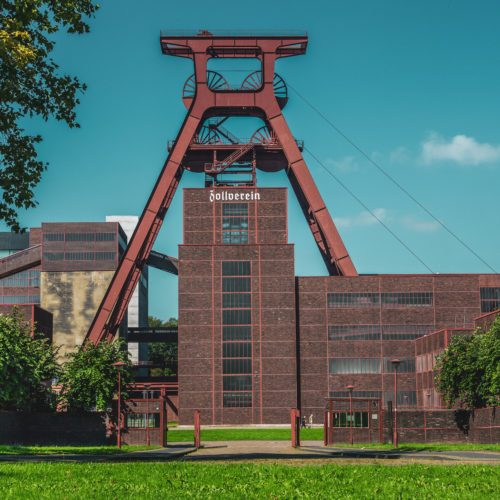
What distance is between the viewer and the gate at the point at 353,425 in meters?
52.6

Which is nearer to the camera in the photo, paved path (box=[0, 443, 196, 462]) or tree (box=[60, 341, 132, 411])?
paved path (box=[0, 443, 196, 462])

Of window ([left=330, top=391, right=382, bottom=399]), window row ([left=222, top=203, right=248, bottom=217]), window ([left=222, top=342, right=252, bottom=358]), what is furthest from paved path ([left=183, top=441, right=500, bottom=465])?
window row ([left=222, top=203, right=248, bottom=217])

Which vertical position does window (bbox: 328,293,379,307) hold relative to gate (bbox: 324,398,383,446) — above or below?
above

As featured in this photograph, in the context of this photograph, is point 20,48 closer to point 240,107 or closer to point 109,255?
point 240,107

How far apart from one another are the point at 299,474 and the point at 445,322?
84.2 m

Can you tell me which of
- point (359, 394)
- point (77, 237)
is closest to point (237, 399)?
point (359, 394)

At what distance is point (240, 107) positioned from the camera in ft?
345

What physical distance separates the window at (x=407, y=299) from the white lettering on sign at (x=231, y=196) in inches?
740

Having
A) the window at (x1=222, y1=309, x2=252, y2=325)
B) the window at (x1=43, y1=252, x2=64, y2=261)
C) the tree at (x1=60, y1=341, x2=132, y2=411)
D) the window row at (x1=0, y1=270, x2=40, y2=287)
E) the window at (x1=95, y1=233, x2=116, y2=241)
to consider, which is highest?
the window at (x1=95, y1=233, x2=116, y2=241)

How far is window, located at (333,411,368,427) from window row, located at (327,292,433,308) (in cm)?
4673

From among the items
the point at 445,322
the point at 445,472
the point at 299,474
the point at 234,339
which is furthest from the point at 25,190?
the point at 445,322

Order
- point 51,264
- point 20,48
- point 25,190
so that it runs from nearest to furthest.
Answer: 1. point 20,48
2. point 25,190
3. point 51,264

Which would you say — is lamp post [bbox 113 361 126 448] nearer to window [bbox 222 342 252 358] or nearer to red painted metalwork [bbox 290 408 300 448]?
red painted metalwork [bbox 290 408 300 448]

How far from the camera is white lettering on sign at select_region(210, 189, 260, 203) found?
10506 centimetres
